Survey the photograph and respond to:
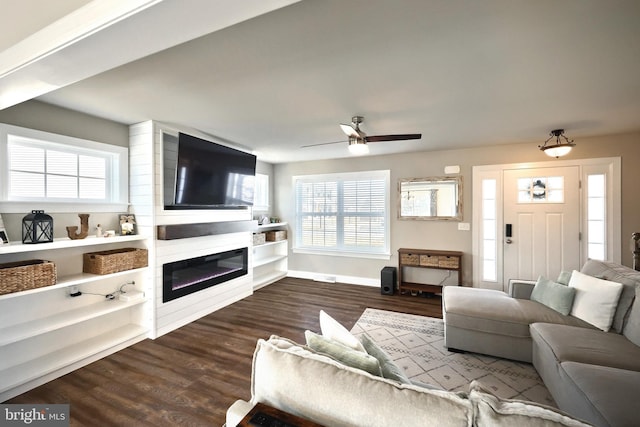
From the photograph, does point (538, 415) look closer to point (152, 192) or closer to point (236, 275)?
point (152, 192)

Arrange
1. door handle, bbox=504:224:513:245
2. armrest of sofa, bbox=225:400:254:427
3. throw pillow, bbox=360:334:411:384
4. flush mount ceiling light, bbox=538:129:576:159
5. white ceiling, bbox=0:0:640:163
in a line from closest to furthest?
armrest of sofa, bbox=225:400:254:427 < throw pillow, bbox=360:334:411:384 < white ceiling, bbox=0:0:640:163 < flush mount ceiling light, bbox=538:129:576:159 < door handle, bbox=504:224:513:245

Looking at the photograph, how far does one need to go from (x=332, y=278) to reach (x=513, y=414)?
4672 mm

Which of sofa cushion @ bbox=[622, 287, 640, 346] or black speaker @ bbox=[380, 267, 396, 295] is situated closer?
sofa cushion @ bbox=[622, 287, 640, 346]

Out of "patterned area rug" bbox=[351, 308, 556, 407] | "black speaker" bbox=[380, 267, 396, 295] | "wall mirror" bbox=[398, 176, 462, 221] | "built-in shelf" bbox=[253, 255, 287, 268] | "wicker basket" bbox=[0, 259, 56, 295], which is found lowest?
"patterned area rug" bbox=[351, 308, 556, 407]

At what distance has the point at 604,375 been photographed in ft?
5.09

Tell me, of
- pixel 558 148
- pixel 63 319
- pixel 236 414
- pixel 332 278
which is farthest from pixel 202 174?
pixel 558 148

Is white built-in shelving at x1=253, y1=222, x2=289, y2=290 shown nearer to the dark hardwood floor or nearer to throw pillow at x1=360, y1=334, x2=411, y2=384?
the dark hardwood floor

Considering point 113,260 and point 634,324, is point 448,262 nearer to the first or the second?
point 634,324

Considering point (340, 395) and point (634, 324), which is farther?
point (634, 324)

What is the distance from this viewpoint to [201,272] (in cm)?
371

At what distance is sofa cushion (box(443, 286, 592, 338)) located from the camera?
245cm

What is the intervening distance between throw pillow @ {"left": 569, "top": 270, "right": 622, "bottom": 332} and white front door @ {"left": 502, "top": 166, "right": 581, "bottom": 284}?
181 cm

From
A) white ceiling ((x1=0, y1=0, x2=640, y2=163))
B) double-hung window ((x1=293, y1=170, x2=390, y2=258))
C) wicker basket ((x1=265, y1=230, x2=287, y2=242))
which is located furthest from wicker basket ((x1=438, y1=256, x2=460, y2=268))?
wicker basket ((x1=265, y1=230, x2=287, y2=242))

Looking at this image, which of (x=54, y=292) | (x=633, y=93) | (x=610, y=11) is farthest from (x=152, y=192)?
(x=633, y=93)
